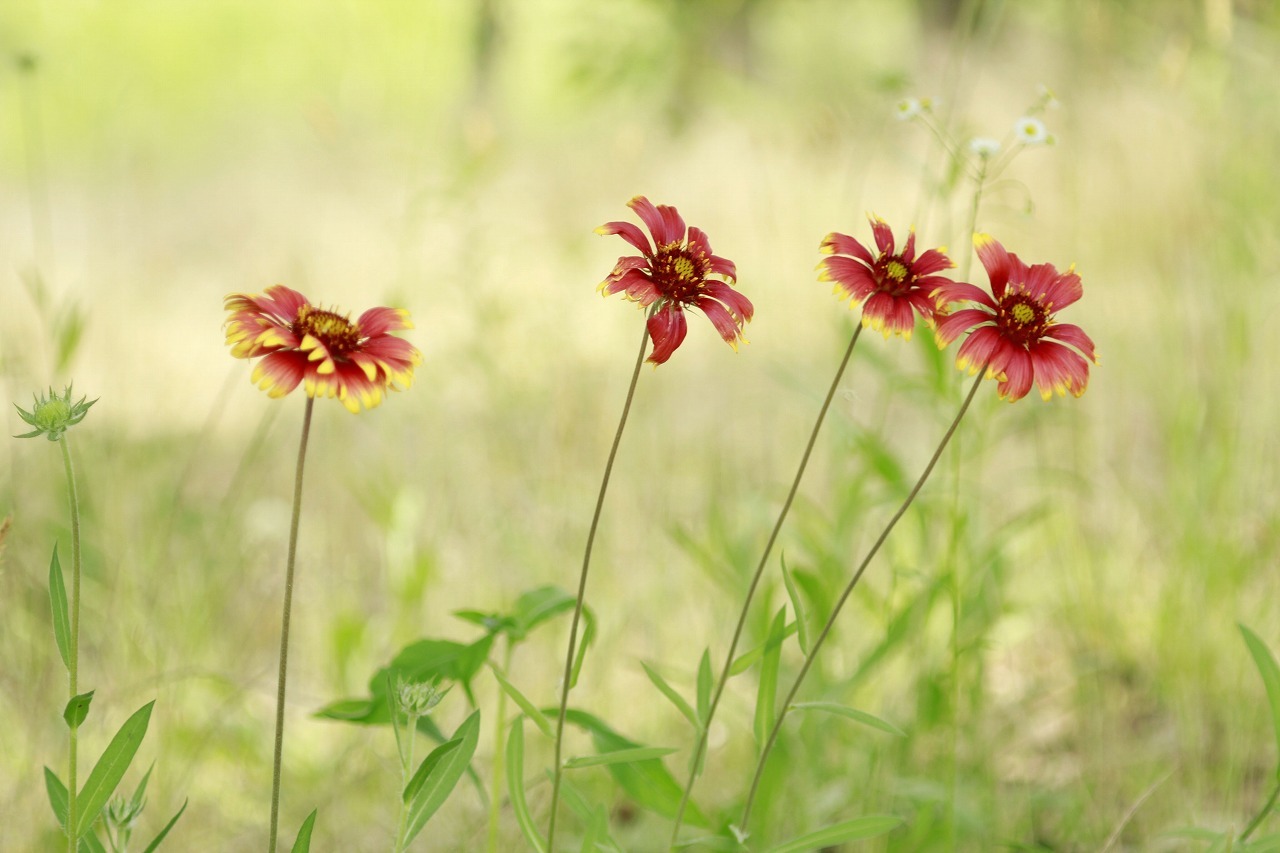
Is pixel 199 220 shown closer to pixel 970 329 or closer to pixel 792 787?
pixel 792 787

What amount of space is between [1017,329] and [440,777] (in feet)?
1.97

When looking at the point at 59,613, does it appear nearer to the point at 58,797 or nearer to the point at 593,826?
the point at 58,797

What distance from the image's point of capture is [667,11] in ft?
24.9

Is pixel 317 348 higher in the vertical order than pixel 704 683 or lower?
higher

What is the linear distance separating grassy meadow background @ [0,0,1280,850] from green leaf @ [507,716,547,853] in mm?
239

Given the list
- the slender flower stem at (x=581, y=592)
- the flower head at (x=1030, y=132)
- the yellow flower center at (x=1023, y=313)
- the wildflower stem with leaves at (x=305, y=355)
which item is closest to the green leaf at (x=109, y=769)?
the wildflower stem with leaves at (x=305, y=355)

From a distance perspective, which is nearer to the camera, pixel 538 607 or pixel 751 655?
pixel 751 655

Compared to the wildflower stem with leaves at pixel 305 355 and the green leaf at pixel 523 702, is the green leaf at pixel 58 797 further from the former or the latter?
the green leaf at pixel 523 702

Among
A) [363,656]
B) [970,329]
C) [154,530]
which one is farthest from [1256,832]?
[154,530]

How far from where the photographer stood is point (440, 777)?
87 centimetres

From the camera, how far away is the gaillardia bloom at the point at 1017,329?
2.70 feet

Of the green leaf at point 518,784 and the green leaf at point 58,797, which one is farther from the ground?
the green leaf at point 518,784

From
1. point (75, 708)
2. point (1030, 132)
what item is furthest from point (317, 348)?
point (1030, 132)

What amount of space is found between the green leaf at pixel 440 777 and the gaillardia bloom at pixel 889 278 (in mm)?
458
